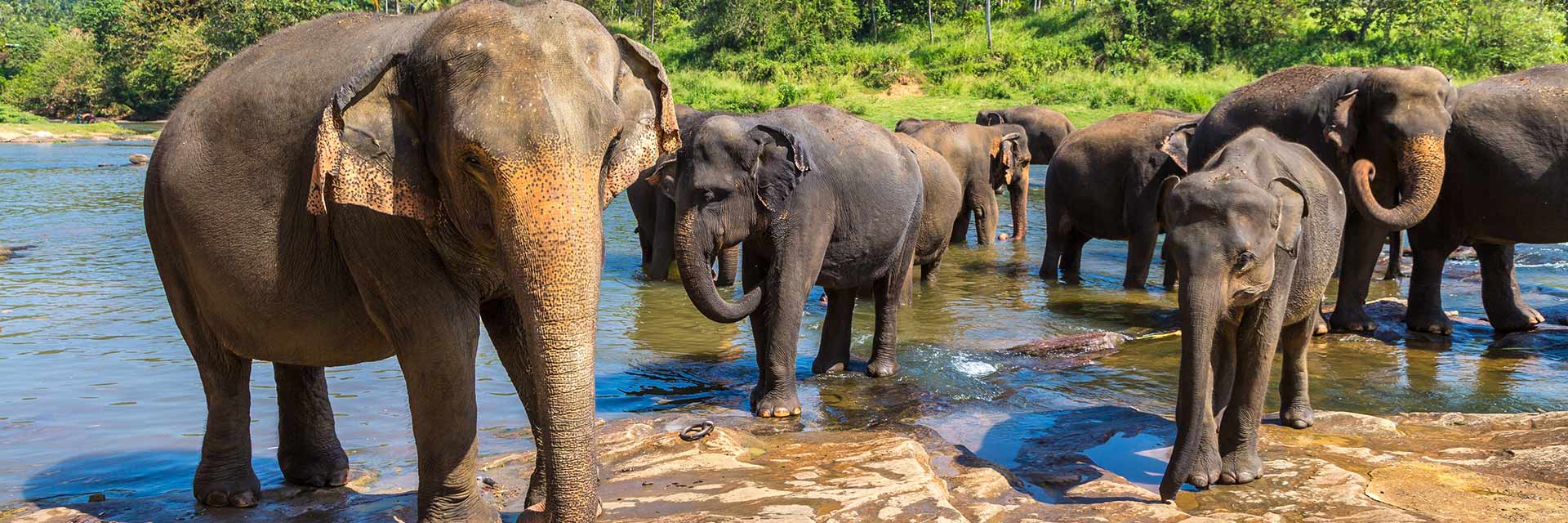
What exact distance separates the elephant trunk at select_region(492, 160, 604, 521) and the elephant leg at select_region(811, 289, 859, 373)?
16.9ft

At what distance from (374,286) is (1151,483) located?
3581mm

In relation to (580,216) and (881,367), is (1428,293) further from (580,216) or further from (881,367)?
(580,216)

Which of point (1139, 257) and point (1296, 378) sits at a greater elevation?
point (1296, 378)

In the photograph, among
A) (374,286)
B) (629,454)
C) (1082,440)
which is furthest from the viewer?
(1082,440)

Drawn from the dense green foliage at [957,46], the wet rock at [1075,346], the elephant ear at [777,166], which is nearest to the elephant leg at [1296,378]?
the wet rock at [1075,346]

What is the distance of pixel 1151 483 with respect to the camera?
19.3 ft

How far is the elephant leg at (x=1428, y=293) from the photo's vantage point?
9.62 metres

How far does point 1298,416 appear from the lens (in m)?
6.57

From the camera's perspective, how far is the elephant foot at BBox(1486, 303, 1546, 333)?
959cm

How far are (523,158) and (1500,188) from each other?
8.44 m

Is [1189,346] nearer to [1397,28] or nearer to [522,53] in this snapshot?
[522,53]

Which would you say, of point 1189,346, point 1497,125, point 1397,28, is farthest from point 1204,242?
point 1397,28

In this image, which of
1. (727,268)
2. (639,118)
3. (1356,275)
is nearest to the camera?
(639,118)

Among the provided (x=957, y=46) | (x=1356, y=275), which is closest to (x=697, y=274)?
(x=1356, y=275)
